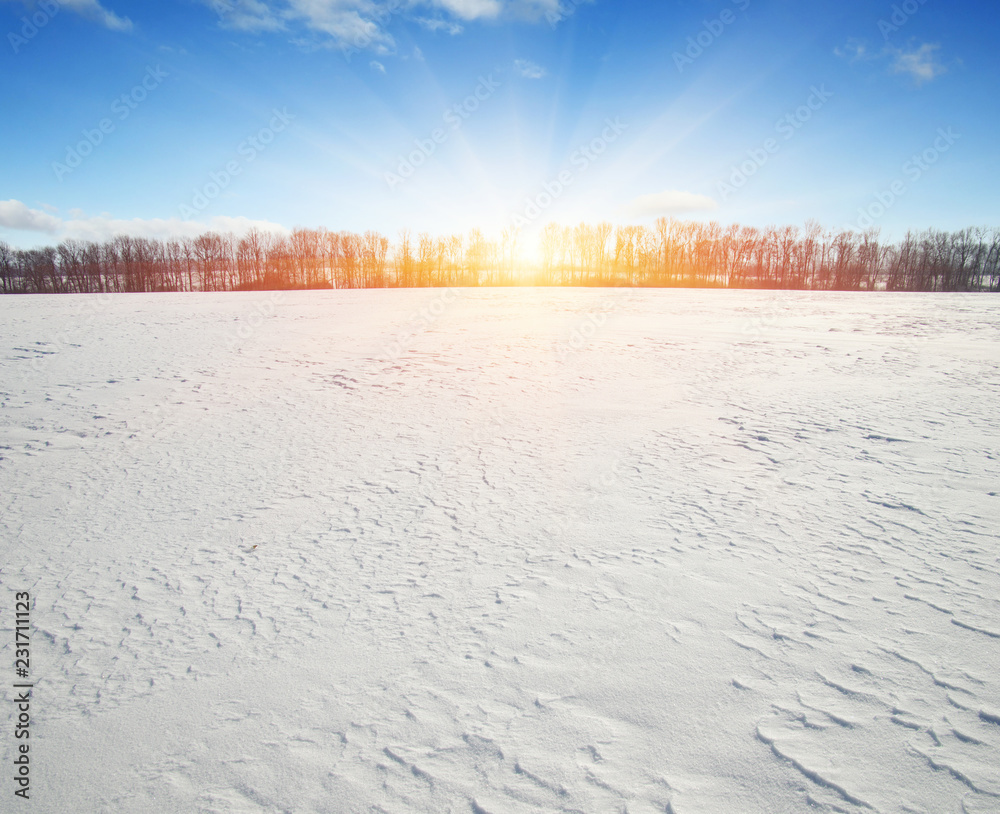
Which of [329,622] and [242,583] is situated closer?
[329,622]

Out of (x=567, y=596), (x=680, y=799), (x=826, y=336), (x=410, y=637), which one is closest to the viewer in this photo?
(x=680, y=799)

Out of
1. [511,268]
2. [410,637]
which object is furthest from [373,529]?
[511,268]

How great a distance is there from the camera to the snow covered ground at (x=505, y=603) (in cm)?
165

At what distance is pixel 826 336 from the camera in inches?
451

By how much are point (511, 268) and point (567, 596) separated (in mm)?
52337

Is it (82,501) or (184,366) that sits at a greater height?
(184,366)

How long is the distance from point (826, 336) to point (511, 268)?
4350 centimetres

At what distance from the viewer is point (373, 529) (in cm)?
318

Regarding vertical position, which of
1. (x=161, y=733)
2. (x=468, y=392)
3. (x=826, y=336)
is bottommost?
(x=161, y=733)

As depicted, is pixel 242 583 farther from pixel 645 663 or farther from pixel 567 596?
pixel 645 663

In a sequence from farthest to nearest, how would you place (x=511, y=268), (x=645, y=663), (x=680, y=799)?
(x=511, y=268)
(x=645, y=663)
(x=680, y=799)

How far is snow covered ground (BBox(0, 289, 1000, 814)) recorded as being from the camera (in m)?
1.65

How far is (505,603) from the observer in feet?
8.13

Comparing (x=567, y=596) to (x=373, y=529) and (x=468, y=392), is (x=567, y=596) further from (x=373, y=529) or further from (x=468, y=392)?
(x=468, y=392)
